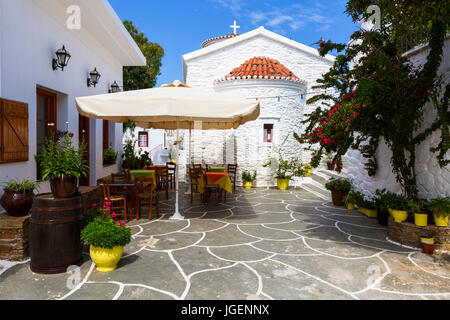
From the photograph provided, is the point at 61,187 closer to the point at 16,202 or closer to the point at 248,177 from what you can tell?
the point at 16,202

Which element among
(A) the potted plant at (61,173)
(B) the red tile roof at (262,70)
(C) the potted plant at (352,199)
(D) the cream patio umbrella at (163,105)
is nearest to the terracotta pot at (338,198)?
(C) the potted plant at (352,199)

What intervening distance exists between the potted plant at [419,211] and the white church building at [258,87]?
23.3ft

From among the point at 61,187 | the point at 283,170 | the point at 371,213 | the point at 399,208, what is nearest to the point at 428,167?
the point at 399,208

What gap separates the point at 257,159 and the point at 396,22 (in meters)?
8.25

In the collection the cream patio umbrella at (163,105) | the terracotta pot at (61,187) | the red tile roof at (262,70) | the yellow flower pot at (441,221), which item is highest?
the red tile roof at (262,70)

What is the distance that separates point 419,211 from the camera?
4875 mm

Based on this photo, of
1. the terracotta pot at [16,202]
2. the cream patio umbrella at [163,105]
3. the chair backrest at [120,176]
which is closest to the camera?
the terracotta pot at [16,202]

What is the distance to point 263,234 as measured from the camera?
213 inches

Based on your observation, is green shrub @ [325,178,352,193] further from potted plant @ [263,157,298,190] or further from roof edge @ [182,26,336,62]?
roof edge @ [182,26,336,62]

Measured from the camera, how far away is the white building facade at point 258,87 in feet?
38.5

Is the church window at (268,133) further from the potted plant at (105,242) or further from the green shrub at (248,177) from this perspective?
the potted plant at (105,242)

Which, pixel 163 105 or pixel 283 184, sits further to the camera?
pixel 283 184

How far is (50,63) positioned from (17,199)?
2996 millimetres
